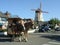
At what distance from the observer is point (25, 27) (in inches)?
1030

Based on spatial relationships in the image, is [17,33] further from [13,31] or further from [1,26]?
[1,26]

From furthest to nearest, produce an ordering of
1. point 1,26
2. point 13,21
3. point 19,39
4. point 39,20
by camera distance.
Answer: point 39,20
point 1,26
point 13,21
point 19,39

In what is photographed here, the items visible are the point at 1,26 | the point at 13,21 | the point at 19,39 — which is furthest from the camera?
the point at 1,26

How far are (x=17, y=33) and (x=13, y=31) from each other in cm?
97

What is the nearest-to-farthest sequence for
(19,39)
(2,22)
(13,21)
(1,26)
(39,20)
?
(19,39)
(13,21)
(1,26)
(2,22)
(39,20)

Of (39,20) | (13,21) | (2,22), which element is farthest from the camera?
(39,20)

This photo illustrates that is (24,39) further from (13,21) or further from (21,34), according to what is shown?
(13,21)

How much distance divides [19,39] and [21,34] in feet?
2.12

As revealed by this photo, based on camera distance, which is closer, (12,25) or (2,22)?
(12,25)

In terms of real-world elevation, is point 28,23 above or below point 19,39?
above

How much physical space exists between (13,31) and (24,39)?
1925 mm

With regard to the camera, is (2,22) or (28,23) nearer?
(28,23)

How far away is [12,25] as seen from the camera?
88.7ft

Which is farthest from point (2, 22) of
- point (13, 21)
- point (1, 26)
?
point (13, 21)
